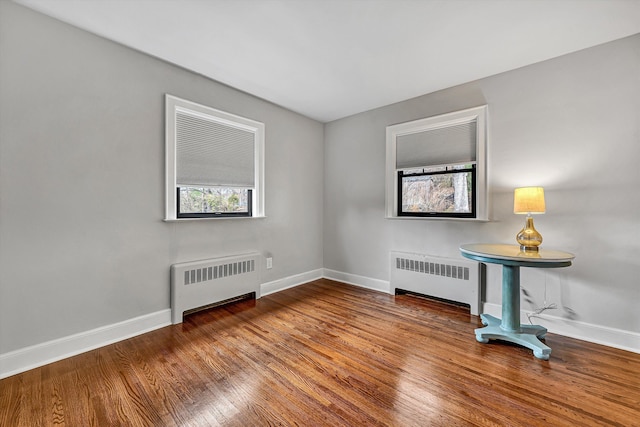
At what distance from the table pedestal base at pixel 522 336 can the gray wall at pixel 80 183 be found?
110 inches

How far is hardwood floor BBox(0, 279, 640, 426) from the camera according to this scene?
4.88ft

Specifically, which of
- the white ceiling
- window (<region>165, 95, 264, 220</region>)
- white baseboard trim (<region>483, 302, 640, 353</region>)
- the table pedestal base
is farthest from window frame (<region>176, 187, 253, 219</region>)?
white baseboard trim (<region>483, 302, 640, 353</region>)

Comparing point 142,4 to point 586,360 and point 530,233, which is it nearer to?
point 530,233

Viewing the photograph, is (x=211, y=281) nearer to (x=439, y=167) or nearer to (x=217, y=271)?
(x=217, y=271)

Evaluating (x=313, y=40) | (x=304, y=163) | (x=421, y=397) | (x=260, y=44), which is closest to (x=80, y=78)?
(x=260, y=44)

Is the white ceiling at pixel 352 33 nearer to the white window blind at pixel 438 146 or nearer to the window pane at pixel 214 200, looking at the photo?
the white window blind at pixel 438 146

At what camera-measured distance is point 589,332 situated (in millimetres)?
2340

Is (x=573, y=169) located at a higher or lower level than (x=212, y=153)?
lower

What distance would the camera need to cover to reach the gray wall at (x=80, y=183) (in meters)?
1.88

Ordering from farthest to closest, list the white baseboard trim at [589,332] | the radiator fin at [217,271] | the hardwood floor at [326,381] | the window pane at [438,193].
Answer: the window pane at [438,193]
the radiator fin at [217,271]
the white baseboard trim at [589,332]
the hardwood floor at [326,381]

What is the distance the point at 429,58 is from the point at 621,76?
1.57m

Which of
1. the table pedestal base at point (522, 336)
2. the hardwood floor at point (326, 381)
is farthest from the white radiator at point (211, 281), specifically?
the table pedestal base at point (522, 336)

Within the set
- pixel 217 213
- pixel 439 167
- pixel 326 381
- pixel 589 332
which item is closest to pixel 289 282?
pixel 217 213

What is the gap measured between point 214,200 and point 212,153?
0.54m
